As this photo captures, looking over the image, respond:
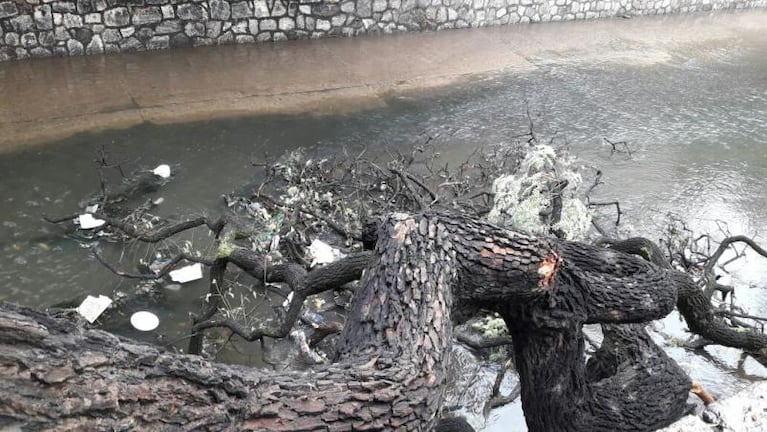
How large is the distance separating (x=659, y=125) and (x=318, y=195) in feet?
15.5

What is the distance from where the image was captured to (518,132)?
24.0 feet

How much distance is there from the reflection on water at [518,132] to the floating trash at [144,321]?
2.9 inches

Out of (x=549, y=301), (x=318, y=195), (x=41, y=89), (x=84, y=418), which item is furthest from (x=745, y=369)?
(x=41, y=89)

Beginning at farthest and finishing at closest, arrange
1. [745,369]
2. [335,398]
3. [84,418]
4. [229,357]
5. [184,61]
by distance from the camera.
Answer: [184,61], [745,369], [229,357], [335,398], [84,418]

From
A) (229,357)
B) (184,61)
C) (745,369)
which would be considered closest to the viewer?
(229,357)

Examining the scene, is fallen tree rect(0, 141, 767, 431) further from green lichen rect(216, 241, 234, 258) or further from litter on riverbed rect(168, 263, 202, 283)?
litter on riverbed rect(168, 263, 202, 283)

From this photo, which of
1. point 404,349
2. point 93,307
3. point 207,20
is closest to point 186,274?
point 93,307

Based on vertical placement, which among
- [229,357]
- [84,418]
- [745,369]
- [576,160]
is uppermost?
[84,418]

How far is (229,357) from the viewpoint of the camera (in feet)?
13.7

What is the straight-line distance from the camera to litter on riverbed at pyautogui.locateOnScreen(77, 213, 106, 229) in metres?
4.99

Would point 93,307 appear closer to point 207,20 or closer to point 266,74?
point 266,74

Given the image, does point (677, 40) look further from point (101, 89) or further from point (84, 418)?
point (84, 418)

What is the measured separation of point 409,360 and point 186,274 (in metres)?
3.07

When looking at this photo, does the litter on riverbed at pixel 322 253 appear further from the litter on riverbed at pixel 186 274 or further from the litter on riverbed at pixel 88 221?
the litter on riverbed at pixel 88 221
